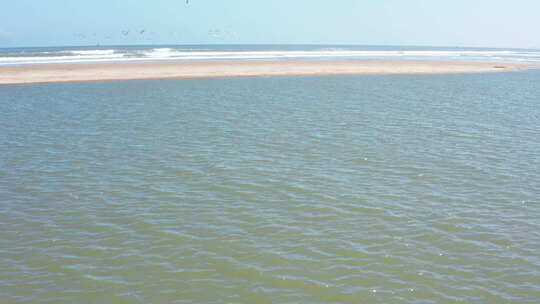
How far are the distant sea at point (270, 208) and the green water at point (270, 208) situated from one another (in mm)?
45

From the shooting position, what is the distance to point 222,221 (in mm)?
10336

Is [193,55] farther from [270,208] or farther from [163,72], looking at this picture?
[270,208]

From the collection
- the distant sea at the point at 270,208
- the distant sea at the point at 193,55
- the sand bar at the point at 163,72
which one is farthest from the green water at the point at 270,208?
the distant sea at the point at 193,55

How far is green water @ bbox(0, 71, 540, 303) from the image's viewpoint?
25.8 ft

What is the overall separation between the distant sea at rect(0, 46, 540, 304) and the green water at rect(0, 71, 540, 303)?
45 mm

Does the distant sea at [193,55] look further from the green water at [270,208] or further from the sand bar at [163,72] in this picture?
the green water at [270,208]

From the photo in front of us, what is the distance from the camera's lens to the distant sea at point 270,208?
7879 millimetres

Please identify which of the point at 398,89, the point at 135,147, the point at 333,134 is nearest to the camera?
the point at 135,147

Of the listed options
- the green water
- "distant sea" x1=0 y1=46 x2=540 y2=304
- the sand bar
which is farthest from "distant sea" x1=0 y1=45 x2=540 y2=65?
the green water

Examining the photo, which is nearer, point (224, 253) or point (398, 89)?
point (224, 253)

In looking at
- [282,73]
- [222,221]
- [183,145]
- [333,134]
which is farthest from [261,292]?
[282,73]

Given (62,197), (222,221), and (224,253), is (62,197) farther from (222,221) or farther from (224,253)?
(224,253)

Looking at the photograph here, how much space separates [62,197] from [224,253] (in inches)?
210

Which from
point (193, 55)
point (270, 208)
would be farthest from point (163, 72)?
point (270, 208)
